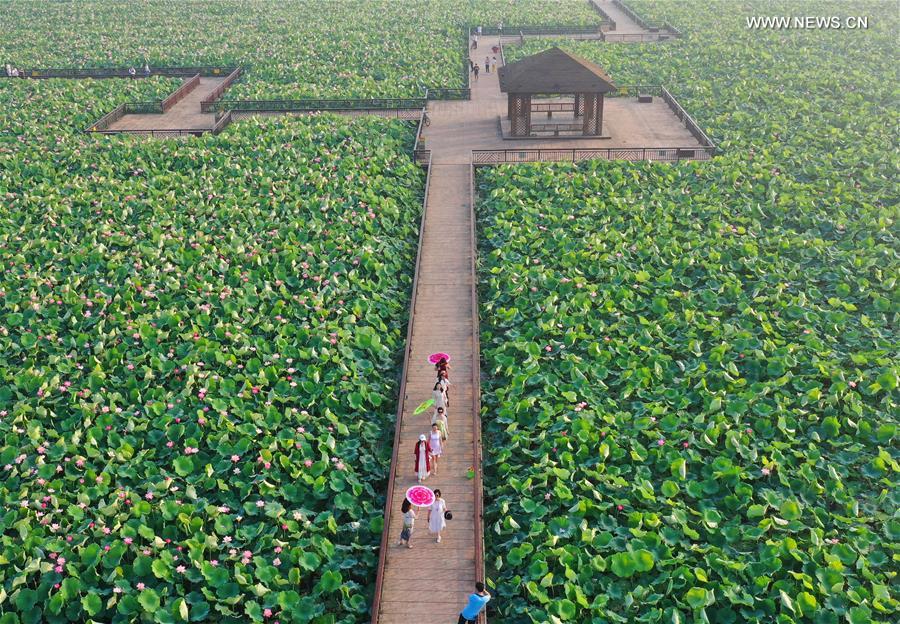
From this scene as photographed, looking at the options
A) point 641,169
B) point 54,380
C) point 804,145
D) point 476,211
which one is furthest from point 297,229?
point 804,145

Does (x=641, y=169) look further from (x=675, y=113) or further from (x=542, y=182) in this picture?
(x=675, y=113)

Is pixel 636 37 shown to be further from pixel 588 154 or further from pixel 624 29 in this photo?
pixel 588 154

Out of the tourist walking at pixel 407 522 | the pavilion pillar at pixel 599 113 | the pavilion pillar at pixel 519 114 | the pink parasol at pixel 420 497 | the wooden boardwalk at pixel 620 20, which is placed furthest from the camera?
the wooden boardwalk at pixel 620 20

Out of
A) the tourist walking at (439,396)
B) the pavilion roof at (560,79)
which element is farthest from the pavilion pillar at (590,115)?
the tourist walking at (439,396)

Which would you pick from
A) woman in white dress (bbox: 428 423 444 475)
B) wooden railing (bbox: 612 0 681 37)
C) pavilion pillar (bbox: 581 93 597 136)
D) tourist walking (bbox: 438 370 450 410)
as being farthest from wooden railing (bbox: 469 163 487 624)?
wooden railing (bbox: 612 0 681 37)

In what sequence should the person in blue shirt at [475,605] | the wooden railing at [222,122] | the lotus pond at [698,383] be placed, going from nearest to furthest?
the person in blue shirt at [475,605], the lotus pond at [698,383], the wooden railing at [222,122]

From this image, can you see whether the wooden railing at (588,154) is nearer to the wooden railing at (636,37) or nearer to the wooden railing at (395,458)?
the wooden railing at (395,458)
